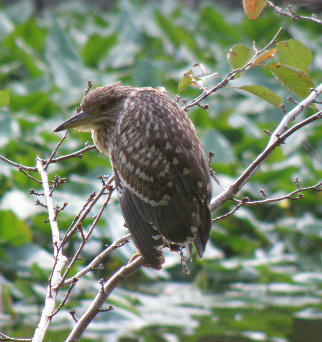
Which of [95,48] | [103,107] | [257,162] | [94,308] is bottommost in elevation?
[94,308]

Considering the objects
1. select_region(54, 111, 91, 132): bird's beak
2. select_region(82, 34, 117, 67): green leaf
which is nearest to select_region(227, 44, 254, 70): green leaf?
select_region(54, 111, 91, 132): bird's beak

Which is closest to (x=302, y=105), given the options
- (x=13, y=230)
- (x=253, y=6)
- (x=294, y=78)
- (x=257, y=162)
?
(x=294, y=78)

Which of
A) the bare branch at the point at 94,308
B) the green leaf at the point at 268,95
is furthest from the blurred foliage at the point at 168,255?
the bare branch at the point at 94,308

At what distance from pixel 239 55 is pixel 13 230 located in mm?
2807

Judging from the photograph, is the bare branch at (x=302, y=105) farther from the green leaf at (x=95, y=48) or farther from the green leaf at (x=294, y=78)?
the green leaf at (x=95, y=48)

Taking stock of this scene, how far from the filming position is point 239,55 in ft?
10.0

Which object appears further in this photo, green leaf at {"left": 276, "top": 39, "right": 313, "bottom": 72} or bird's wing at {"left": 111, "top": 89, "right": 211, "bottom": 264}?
bird's wing at {"left": 111, "top": 89, "right": 211, "bottom": 264}

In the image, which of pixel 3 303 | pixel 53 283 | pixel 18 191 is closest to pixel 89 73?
pixel 18 191

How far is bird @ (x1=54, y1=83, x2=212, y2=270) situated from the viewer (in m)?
3.23

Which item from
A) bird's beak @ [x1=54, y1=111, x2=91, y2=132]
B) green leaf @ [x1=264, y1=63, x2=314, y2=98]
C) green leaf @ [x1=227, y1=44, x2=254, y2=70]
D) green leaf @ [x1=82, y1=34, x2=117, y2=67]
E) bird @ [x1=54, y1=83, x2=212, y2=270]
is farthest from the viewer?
green leaf @ [x1=82, y1=34, x2=117, y2=67]

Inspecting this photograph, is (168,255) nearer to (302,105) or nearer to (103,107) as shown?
(103,107)

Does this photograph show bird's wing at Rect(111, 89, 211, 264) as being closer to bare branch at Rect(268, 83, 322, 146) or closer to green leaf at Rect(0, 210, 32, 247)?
bare branch at Rect(268, 83, 322, 146)

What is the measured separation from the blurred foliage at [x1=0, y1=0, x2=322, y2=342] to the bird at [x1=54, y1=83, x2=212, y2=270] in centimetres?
43

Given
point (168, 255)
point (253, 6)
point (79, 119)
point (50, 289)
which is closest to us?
Result: point (50, 289)
